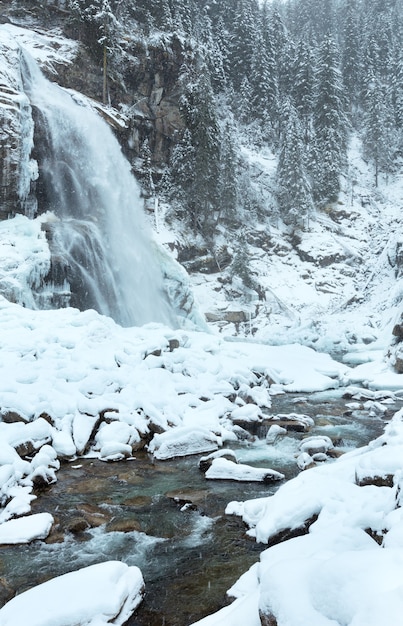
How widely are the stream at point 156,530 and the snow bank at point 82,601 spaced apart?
0.85ft

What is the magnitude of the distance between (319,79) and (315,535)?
51143 millimetres

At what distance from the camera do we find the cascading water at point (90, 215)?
724 inches

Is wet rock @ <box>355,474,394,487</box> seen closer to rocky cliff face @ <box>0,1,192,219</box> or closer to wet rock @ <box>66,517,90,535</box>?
wet rock @ <box>66,517,90,535</box>

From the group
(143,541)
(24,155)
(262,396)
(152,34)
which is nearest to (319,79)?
(152,34)

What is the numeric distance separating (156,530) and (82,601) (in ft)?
7.09

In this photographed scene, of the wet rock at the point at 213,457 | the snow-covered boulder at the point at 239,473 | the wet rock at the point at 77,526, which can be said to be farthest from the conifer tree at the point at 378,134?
the wet rock at the point at 77,526

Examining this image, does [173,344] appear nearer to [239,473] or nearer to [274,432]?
[274,432]

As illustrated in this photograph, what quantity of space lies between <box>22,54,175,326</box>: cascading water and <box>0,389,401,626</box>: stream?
1096cm

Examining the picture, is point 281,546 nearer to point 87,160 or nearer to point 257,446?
point 257,446

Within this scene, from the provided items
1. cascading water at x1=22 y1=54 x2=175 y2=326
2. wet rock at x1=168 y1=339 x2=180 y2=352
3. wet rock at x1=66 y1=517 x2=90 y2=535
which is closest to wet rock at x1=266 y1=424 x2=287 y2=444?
wet rock at x1=168 y1=339 x2=180 y2=352

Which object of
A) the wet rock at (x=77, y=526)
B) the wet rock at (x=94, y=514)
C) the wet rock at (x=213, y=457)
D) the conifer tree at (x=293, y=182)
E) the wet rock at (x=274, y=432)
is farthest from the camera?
the conifer tree at (x=293, y=182)

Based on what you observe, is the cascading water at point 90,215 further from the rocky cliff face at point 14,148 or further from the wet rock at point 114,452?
the wet rock at point 114,452

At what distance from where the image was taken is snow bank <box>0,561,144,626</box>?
3357 mm

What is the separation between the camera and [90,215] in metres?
21.7
